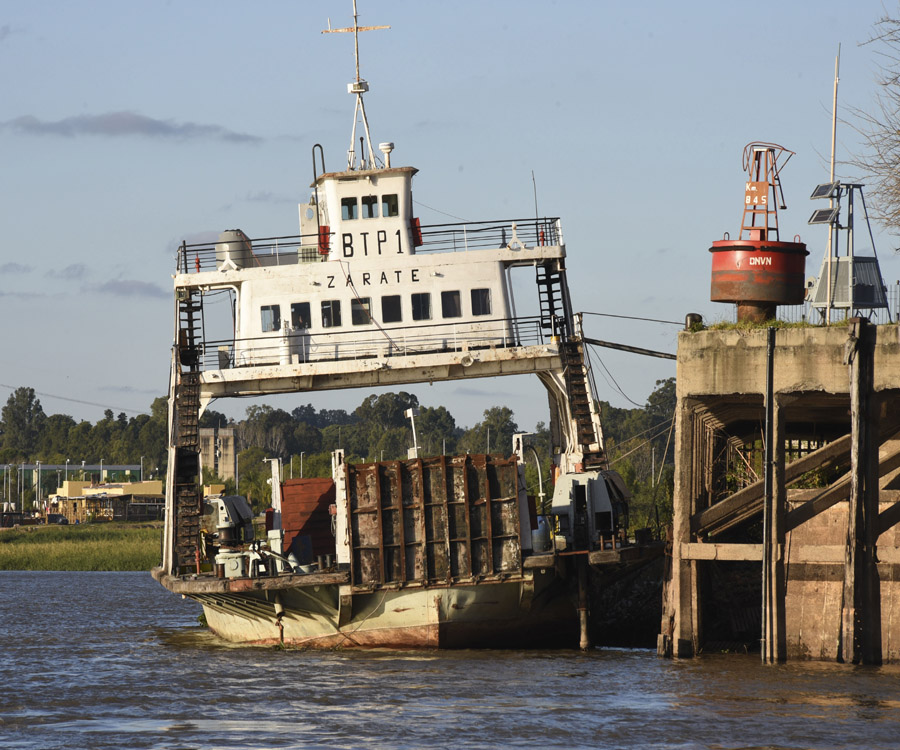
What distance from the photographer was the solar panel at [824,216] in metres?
31.7

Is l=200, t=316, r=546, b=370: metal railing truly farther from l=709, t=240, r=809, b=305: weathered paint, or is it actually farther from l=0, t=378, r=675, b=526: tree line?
l=0, t=378, r=675, b=526: tree line

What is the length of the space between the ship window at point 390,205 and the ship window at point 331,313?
2.64 meters

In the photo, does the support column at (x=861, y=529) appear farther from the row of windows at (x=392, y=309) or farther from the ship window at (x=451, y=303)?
the ship window at (x=451, y=303)

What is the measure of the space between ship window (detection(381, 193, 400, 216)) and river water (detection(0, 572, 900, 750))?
A: 11.1 m

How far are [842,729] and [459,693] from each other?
6.70m

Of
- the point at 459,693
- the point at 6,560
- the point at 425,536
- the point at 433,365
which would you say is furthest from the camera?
the point at 6,560

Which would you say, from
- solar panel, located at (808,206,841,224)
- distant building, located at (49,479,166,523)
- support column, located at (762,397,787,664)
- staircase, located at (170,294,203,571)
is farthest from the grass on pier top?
support column, located at (762,397,787,664)

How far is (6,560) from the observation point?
7944 cm

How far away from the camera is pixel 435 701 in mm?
23266

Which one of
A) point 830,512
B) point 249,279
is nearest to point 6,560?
point 249,279

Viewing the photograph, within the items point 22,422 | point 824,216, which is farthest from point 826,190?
point 22,422

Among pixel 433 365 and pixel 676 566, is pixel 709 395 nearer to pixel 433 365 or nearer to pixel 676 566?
pixel 676 566

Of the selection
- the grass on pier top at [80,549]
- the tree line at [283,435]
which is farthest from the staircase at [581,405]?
the tree line at [283,435]

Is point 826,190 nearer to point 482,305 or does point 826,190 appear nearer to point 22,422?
point 482,305
